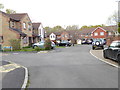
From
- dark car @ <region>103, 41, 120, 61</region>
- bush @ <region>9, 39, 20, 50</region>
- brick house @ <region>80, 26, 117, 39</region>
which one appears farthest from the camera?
brick house @ <region>80, 26, 117, 39</region>

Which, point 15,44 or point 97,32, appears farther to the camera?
point 97,32

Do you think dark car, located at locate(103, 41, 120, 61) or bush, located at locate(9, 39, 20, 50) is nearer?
dark car, located at locate(103, 41, 120, 61)

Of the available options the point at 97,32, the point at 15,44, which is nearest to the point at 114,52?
the point at 15,44

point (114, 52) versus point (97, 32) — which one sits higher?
point (97, 32)

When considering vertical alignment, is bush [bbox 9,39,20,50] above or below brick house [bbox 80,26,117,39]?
below

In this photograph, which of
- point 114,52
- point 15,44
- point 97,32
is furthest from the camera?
point 97,32

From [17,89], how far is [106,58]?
8.76m

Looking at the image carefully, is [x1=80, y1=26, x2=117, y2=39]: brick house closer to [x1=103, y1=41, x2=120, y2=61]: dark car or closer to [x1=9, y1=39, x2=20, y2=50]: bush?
[x1=9, y1=39, x2=20, y2=50]: bush

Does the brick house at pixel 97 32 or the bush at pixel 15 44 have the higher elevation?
the brick house at pixel 97 32

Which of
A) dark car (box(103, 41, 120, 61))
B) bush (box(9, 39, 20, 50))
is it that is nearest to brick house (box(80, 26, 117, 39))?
bush (box(9, 39, 20, 50))

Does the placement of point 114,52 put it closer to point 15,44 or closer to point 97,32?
point 15,44

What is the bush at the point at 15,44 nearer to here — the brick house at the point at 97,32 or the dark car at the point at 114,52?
the dark car at the point at 114,52

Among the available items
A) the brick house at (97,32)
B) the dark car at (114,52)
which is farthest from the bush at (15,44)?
the brick house at (97,32)

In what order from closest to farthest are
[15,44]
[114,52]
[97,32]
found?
[114,52] < [15,44] < [97,32]
